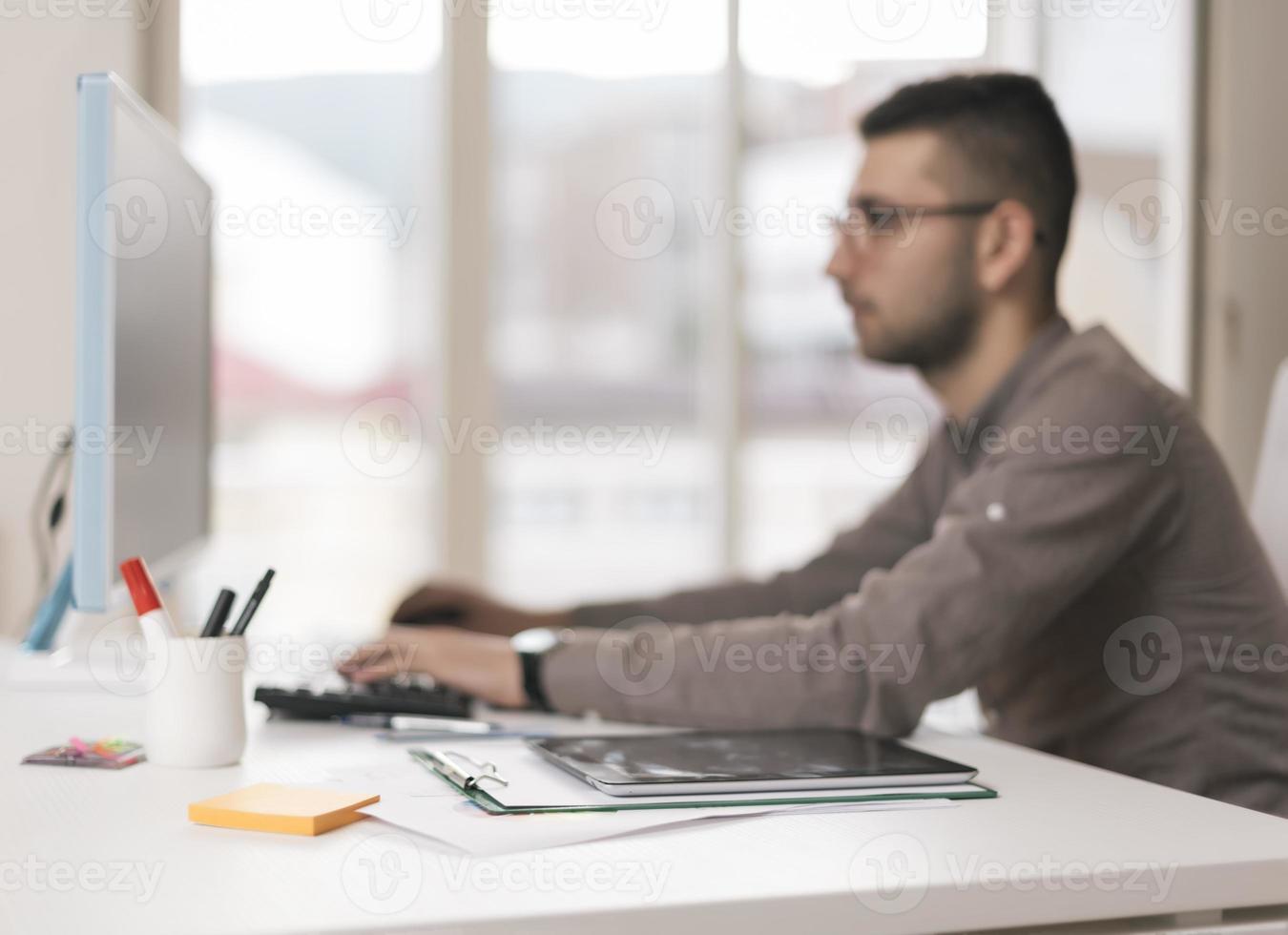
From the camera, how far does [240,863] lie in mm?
646

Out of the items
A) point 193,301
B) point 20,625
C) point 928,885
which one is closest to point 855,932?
point 928,885

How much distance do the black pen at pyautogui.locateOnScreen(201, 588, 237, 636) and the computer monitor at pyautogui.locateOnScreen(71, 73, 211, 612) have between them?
0.34 feet

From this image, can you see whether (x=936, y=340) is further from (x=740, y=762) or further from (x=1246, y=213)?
(x=1246, y=213)

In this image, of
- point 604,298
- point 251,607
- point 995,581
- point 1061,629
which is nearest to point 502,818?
point 251,607

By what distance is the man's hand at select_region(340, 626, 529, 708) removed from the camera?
3.81ft

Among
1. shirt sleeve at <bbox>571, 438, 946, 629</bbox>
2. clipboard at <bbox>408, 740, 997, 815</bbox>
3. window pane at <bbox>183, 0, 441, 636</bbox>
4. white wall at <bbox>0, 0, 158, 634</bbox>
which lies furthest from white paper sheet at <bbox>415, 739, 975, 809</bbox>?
window pane at <bbox>183, 0, 441, 636</bbox>

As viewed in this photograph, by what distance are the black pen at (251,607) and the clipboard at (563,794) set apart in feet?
0.55

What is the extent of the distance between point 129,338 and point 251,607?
0.89 ft

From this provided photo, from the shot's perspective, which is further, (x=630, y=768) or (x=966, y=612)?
(x=966, y=612)

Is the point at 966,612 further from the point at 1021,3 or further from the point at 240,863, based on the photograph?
the point at 1021,3

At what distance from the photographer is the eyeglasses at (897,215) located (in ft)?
4.71

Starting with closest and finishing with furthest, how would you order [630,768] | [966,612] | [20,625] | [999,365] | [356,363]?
1. [630,768]
2. [966,612]
3. [999,365]
4. [20,625]
5. [356,363]

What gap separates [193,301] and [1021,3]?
2.28 m

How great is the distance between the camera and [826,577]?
162 centimetres
